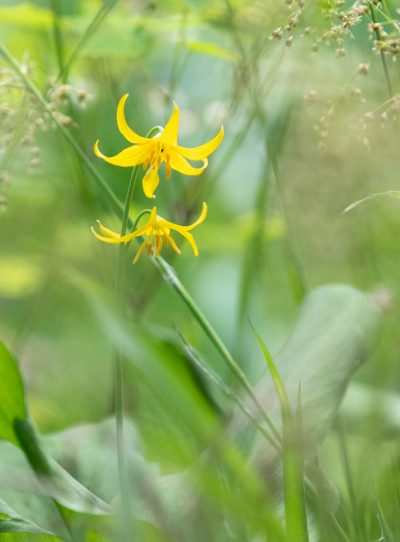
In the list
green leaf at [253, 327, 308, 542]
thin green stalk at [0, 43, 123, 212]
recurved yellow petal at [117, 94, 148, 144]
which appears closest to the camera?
green leaf at [253, 327, 308, 542]

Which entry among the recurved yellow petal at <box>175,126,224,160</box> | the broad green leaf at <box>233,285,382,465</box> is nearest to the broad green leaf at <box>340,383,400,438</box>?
the broad green leaf at <box>233,285,382,465</box>

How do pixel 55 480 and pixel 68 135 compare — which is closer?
pixel 55 480

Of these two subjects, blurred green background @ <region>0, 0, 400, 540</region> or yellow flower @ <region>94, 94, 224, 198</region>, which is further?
blurred green background @ <region>0, 0, 400, 540</region>

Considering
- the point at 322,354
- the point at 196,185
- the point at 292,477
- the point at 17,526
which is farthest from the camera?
the point at 196,185

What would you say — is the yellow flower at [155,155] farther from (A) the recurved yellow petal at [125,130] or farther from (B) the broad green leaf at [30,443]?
(B) the broad green leaf at [30,443]

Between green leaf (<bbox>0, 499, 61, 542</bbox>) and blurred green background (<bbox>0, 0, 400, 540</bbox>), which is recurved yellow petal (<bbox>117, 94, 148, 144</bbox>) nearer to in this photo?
blurred green background (<bbox>0, 0, 400, 540</bbox>)

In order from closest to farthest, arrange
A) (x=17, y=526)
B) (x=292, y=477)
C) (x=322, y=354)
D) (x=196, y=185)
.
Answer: (x=292, y=477)
(x=17, y=526)
(x=322, y=354)
(x=196, y=185)

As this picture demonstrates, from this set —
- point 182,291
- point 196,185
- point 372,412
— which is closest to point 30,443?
point 182,291

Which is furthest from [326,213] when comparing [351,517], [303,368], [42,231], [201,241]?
[42,231]

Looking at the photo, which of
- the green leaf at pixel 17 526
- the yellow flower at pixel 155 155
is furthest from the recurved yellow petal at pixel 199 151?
the green leaf at pixel 17 526

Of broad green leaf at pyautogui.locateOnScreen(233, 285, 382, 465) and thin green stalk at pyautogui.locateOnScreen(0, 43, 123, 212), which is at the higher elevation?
thin green stalk at pyautogui.locateOnScreen(0, 43, 123, 212)

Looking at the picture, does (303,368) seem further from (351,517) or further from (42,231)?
(42,231)

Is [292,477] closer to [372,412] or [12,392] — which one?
[372,412]
